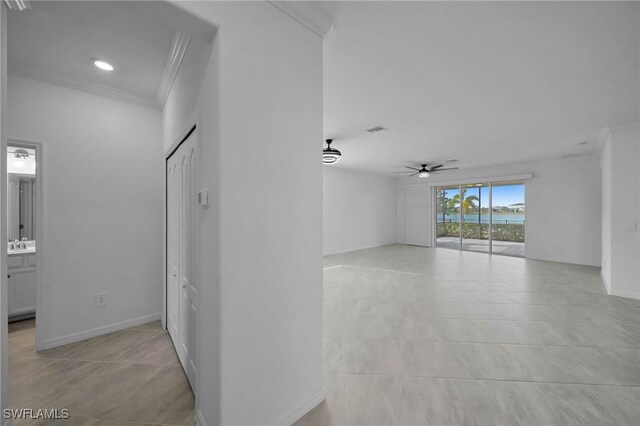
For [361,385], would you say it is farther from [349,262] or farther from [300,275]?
[349,262]

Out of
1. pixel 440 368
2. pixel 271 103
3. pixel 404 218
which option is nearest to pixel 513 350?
pixel 440 368

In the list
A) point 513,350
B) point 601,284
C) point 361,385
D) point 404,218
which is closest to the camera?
point 361,385

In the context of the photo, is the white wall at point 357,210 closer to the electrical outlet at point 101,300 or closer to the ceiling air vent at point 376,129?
the ceiling air vent at point 376,129

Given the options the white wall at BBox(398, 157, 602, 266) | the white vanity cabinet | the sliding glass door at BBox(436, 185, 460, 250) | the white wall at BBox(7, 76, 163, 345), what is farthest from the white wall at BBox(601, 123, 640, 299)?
the white vanity cabinet

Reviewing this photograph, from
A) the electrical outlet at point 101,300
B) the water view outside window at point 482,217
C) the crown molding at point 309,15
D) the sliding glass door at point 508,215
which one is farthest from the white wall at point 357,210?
the crown molding at point 309,15

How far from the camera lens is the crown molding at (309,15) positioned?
1.54 meters

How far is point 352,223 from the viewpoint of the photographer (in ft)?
27.2

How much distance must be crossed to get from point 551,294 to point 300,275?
460 centimetres

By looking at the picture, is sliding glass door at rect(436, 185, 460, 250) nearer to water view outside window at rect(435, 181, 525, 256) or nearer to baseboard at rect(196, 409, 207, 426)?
water view outside window at rect(435, 181, 525, 256)

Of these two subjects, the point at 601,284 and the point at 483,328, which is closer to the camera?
the point at 483,328

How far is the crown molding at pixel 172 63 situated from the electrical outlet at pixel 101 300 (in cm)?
232

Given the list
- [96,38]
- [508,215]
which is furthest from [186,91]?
[508,215]

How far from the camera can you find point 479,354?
2348 mm

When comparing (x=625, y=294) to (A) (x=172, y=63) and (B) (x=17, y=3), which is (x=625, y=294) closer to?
(A) (x=172, y=63)
